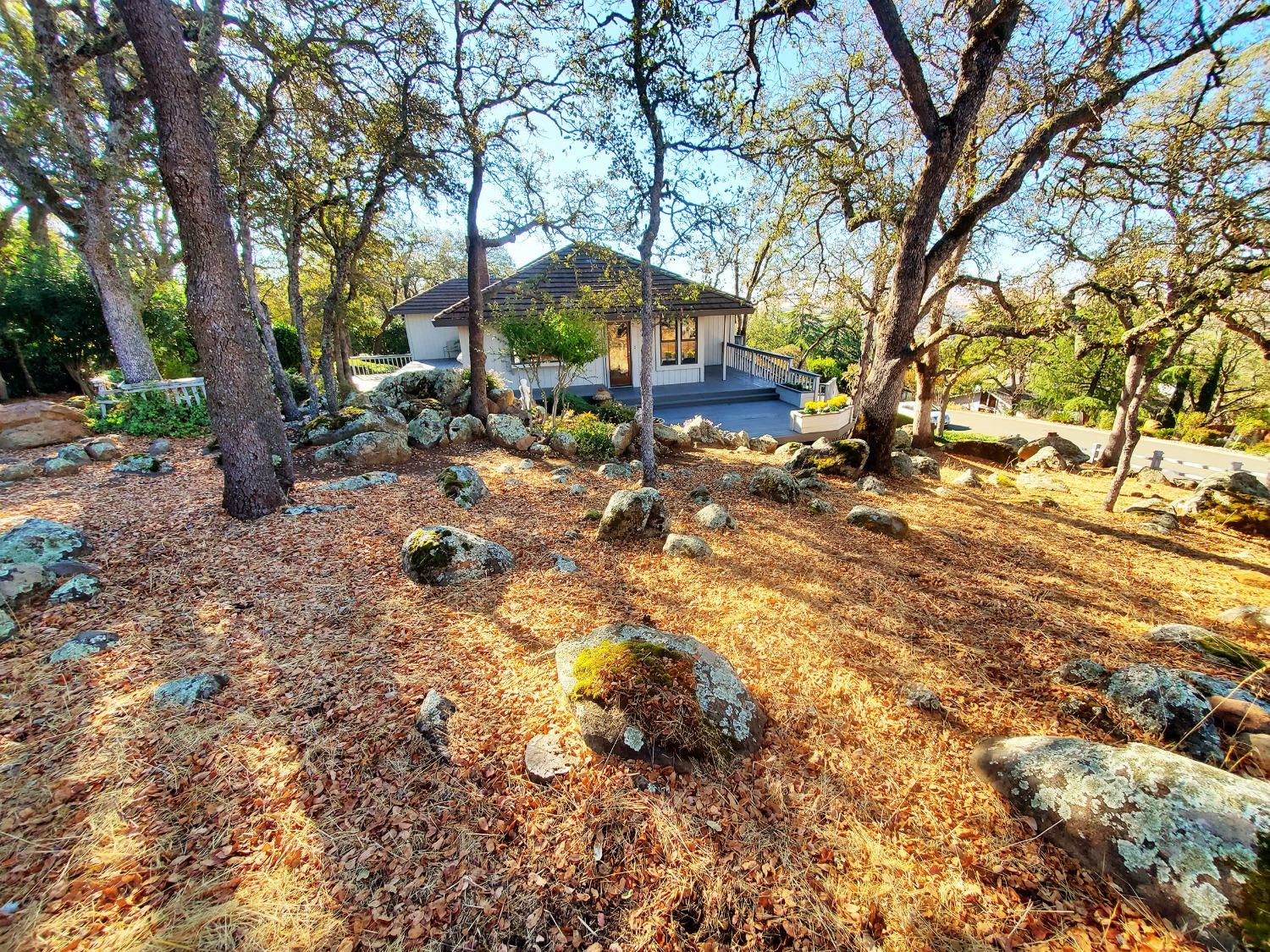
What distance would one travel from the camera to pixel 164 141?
13.5 ft

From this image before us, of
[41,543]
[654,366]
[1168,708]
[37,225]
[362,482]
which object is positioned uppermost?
[37,225]

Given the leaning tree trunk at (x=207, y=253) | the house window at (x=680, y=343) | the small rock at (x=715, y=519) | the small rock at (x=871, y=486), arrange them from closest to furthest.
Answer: the leaning tree trunk at (x=207, y=253) → the small rock at (x=715, y=519) → the small rock at (x=871, y=486) → the house window at (x=680, y=343)

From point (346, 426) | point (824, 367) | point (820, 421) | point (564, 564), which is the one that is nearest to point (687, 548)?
point (564, 564)

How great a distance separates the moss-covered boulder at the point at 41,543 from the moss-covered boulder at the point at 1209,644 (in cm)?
827

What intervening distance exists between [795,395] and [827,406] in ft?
4.96

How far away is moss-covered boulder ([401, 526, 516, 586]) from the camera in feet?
12.8

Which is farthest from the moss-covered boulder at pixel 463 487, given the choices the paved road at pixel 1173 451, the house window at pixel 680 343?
the paved road at pixel 1173 451

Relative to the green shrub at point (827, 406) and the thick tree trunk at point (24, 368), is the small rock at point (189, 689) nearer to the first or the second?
the green shrub at point (827, 406)

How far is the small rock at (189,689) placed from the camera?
8.21 feet

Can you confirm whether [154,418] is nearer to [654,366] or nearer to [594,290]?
[594,290]

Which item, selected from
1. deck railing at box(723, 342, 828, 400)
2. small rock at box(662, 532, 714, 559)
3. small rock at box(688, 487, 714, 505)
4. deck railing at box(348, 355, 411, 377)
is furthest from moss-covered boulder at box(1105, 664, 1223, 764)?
deck railing at box(348, 355, 411, 377)

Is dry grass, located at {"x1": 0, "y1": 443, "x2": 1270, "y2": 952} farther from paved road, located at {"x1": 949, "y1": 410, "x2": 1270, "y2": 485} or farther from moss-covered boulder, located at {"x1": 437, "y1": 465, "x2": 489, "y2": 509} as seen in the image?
paved road, located at {"x1": 949, "y1": 410, "x2": 1270, "y2": 485}

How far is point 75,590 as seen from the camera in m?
3.34

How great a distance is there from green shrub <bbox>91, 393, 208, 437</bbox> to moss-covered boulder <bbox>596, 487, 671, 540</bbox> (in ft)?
25.8
